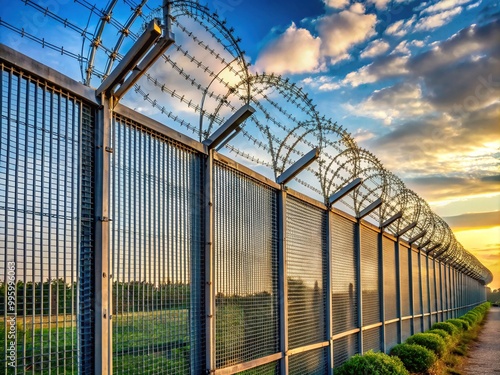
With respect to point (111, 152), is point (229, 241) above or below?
below

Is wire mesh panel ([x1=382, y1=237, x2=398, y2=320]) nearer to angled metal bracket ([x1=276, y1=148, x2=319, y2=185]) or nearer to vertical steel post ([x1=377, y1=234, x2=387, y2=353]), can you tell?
vertical steel post ([x1=377, y1=234, x2=387, y2=353])

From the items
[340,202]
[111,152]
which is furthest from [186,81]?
[340,202]

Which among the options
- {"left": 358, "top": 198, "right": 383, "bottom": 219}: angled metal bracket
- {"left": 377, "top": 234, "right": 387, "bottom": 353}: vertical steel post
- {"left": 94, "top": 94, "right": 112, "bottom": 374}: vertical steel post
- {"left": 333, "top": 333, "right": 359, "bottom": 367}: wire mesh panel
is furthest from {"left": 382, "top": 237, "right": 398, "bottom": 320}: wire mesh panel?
{"left": 94, "top": 94, "right": 112, "bottom": 374}: vertical steel post

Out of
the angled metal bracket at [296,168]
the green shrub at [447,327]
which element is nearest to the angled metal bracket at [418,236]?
the green shrub at [447,327]

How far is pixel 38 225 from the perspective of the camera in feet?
12.1

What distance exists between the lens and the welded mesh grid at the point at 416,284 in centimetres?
2014

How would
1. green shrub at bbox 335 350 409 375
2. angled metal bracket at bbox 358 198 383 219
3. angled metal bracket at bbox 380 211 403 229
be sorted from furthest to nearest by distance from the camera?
angled metal bracket at bbox 380 211 403 229, angled metal bracket at bbox 358 198 383 219, green shrub at bbox 335 350 409 375

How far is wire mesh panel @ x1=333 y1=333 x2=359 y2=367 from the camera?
10430 millimetres

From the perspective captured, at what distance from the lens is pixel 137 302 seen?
4.60 meters

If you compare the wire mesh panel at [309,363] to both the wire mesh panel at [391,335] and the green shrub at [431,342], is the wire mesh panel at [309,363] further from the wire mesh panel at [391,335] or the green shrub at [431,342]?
the green shrub at [431,342]

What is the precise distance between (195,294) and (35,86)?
2.85 metres

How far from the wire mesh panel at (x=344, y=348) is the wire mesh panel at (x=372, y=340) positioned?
2.57 feet

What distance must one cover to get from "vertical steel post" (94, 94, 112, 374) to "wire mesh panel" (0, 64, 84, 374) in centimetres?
19

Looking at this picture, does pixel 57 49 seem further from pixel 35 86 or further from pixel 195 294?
pixel 195 294
